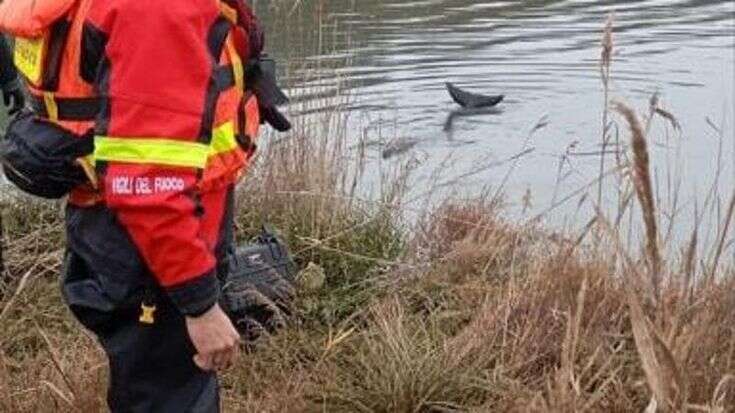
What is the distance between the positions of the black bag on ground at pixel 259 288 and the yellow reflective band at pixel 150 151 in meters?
1.79

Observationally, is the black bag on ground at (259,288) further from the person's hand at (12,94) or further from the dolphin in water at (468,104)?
the dolphin in water at (468,104)

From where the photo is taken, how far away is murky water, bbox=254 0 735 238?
7996 millimetres

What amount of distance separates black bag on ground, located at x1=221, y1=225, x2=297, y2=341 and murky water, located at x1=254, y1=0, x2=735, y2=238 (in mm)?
1975

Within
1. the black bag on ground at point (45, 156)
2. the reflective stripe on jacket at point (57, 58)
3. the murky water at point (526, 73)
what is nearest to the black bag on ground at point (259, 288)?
the black bag on ground at point (45, 156)

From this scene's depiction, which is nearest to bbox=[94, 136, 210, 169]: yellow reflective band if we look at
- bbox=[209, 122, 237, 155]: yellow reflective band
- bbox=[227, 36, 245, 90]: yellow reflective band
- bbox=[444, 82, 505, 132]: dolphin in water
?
bbox=[209, 122, 237, 155]: yellow reflective band

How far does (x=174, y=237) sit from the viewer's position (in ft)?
8.55

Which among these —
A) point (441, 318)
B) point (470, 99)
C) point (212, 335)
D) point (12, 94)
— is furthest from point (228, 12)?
point (470, 99)

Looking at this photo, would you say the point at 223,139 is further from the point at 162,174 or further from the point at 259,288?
the point at 259,288

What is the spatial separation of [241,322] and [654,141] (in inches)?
168

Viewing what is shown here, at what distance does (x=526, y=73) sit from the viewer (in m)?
11.6

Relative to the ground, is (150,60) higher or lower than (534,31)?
higher

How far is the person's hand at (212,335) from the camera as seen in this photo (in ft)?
9.00

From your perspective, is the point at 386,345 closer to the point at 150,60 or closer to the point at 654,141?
the point at 150,60

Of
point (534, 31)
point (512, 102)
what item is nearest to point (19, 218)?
point (512, 102)
